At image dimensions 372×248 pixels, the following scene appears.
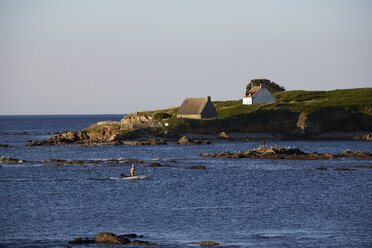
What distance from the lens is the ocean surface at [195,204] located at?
34.8 m

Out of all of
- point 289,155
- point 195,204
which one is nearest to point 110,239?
point 195,204

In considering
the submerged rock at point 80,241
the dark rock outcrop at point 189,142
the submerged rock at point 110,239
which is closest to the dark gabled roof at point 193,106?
the dark rock outcrop at point 189,142

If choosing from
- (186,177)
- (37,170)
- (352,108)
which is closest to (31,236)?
(186,177)

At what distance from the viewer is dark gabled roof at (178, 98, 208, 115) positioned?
13775 cm

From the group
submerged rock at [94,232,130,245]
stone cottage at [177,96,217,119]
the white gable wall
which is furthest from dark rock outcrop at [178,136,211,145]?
submerged rock at [94,232,130,245]

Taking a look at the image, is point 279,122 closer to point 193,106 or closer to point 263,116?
point 263,116

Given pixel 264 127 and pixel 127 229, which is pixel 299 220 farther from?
pixel 264 127

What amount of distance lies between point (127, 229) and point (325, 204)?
652 inches

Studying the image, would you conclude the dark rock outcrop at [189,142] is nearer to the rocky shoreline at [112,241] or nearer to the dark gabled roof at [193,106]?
the dark gabled roof at [193,106]

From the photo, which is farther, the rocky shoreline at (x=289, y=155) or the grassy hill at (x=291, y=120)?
the grassy hill at (x=291, y=120)

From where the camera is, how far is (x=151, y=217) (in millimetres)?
40500

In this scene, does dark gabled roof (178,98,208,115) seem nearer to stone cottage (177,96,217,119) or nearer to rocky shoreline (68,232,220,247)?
stone cottage (177,96,217,119)

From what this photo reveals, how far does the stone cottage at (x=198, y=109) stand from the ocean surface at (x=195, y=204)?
57.3 metres

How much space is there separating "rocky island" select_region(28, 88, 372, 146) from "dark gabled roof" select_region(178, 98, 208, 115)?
4634 mm
